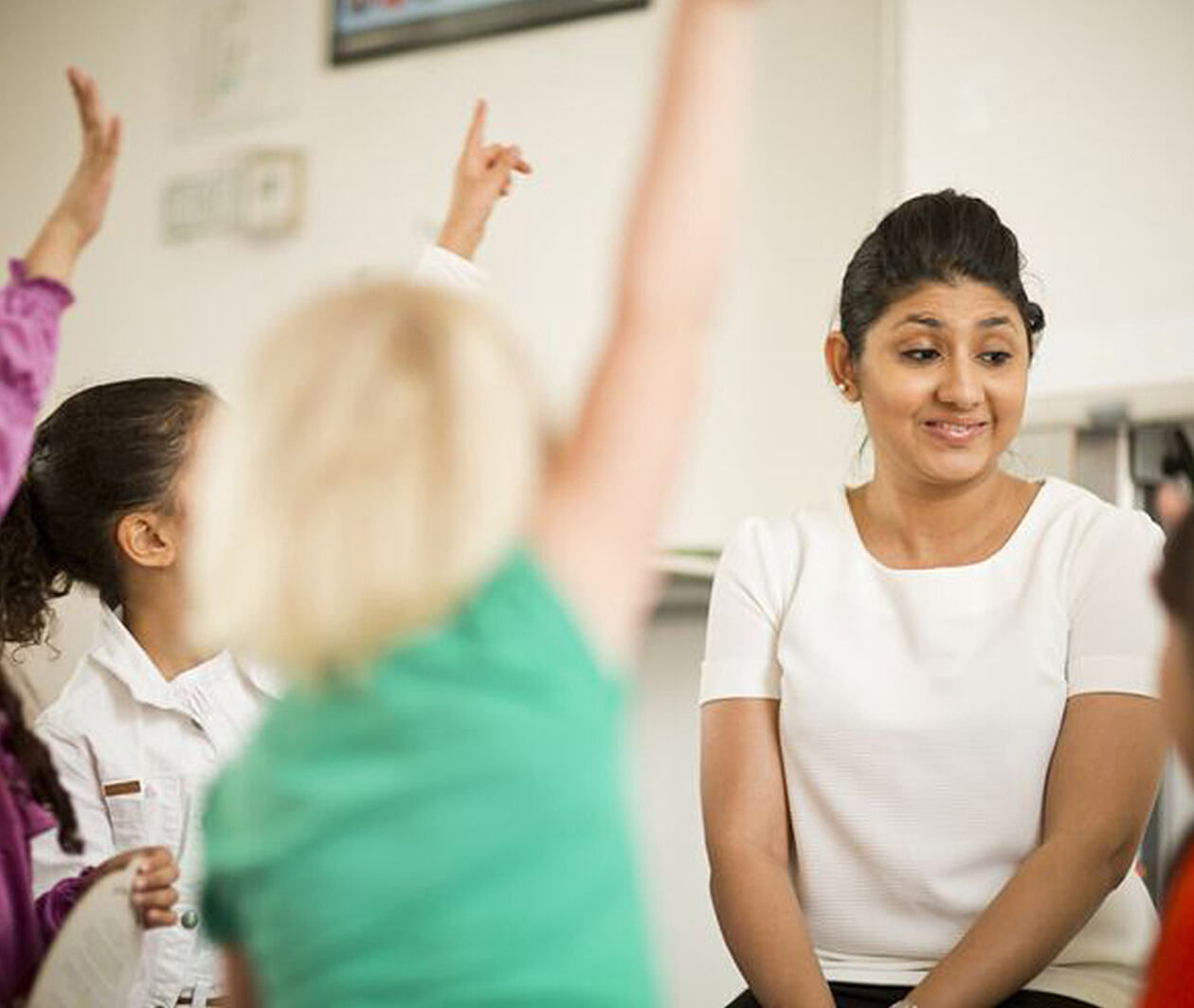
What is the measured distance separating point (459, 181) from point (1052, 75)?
114 centimetres

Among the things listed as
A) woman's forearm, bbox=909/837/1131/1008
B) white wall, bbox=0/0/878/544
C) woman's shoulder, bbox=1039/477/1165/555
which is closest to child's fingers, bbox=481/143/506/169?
→ woman's shoulder, bbox=1039/477/1165/555

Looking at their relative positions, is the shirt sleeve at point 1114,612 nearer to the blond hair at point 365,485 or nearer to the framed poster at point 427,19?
the blond hair at point 365,485

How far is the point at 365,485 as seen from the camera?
886 mm

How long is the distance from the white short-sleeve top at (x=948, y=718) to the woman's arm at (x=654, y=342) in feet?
2.09

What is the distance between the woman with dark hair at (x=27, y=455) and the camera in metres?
1.26

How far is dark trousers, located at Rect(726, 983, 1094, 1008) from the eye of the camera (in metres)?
1.44

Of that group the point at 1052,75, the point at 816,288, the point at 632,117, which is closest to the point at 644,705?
the point at 816,288

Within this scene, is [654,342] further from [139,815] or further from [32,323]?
[139,815]

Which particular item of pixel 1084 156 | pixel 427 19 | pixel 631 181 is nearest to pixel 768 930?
pixel 1084 156

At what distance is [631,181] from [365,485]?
6.76 feet

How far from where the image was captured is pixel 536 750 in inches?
34.5

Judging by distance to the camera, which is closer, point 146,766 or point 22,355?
point 22,355

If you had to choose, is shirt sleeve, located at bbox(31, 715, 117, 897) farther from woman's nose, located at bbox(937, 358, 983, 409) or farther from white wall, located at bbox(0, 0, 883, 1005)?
white wall, located at bbox(0, 0, 883, 1005)

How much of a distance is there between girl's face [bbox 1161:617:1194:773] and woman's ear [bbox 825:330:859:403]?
2.24 ft
